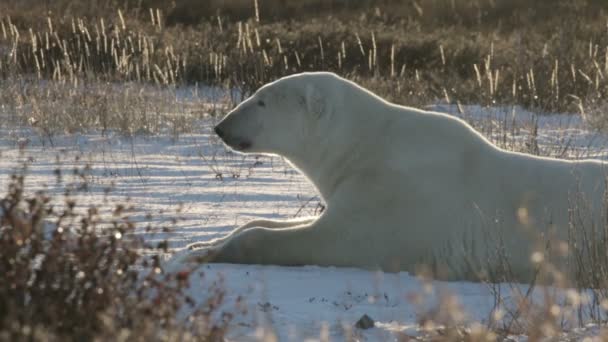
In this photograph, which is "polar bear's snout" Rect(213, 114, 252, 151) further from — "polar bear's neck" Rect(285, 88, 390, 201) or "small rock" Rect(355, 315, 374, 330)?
"small rock" Rect(355, 315, 374, 330)

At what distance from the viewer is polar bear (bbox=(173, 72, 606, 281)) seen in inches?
209

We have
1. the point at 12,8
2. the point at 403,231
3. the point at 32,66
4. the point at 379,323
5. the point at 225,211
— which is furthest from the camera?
the point at 12,8

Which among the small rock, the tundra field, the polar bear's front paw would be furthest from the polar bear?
the small rock

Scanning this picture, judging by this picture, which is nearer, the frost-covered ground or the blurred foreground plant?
the blurred foreground plant

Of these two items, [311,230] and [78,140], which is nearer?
[311,230]

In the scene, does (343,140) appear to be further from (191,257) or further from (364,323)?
(364,323)

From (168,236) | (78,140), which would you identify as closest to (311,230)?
(168,236)

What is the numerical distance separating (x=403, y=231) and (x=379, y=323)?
1201 millimetres

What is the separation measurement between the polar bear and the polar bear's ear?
294mm

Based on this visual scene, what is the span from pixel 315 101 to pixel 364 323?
199 centimetres

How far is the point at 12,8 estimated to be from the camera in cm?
1906

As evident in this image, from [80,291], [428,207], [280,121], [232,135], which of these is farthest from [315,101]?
[80,291]

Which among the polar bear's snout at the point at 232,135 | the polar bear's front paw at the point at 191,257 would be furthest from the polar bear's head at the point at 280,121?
the polar bear's front paw at the point at 191,257

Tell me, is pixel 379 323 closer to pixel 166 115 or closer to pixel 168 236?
pixel 168 236
